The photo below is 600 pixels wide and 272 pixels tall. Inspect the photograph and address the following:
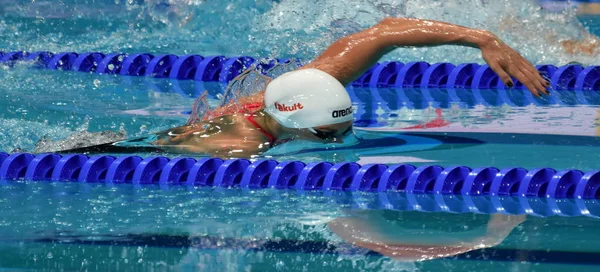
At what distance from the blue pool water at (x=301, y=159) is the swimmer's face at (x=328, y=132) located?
0.29ft

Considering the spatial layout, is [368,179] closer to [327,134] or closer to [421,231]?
[327,134]

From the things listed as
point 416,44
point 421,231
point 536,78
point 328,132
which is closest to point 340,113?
point 328,132

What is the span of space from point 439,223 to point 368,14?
186 inches

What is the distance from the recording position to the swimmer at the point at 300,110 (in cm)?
432

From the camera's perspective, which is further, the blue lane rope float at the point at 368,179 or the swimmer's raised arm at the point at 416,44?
the blue lane rope float at the point at 368,179

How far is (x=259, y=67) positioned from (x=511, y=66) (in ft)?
11.2

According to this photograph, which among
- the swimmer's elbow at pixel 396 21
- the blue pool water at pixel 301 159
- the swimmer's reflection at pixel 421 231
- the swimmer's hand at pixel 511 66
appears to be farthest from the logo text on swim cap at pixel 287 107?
the swimmer's hand at pixel 511 66

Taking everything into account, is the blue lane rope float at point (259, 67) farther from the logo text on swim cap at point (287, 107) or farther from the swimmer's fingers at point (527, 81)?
the swimmer's fingers at point (527, 81)

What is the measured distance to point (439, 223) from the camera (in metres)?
3.52

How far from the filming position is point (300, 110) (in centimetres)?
436

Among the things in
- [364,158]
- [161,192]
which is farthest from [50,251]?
[364,158]

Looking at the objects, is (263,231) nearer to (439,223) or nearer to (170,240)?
(170,240)

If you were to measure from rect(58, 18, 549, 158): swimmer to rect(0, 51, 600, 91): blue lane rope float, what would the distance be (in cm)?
193

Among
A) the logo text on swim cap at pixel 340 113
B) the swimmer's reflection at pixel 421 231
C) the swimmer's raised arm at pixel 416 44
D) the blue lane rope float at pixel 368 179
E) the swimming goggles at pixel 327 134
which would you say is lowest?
the swimmer's reflection at pixel 421 231
